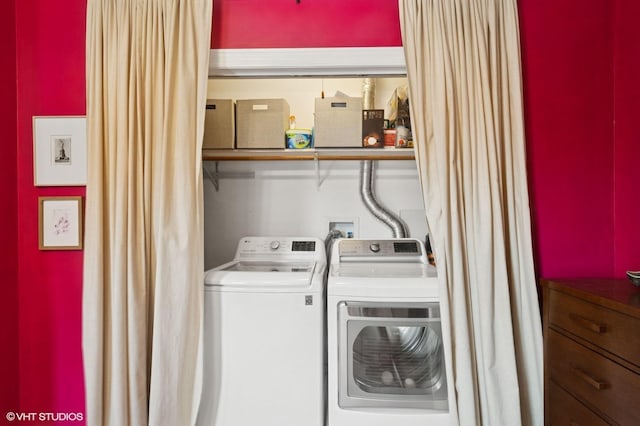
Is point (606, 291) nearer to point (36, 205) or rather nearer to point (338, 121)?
point (338, 121)

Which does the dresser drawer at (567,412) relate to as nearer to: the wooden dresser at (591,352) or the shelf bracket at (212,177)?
the wooden dresser at (591,352)

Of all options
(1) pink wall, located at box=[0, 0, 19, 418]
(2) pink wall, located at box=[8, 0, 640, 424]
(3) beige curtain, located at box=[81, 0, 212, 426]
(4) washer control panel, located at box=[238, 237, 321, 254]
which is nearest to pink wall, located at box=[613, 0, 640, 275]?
(2) pink wall, located at box=[8, 0, 640, 424]

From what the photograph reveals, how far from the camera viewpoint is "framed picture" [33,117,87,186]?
5.56 feet

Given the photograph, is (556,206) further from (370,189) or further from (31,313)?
(31,313)

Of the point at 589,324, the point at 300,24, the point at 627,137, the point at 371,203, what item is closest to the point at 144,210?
the point at 300,24

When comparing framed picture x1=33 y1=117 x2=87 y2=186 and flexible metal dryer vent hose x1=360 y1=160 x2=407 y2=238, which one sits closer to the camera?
framed picture x1=33 y1=117 x2=87 y2=186

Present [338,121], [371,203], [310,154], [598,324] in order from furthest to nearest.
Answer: [371,203] → [310,154] → [338,121] → [598,324]

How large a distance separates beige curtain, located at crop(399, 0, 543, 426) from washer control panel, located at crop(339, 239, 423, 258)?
1.89 ft

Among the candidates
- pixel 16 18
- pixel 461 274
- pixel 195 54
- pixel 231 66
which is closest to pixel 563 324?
pixel 461 274

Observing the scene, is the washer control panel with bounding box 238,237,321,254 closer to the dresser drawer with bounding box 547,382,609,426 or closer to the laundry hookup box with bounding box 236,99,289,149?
the laundry hookup box with bounding box 236,99,289,149

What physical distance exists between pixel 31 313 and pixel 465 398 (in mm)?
2234

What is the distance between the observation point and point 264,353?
5.18ft

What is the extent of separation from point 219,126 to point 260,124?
0.91ft

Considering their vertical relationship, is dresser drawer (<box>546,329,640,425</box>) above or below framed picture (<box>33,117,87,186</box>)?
below
